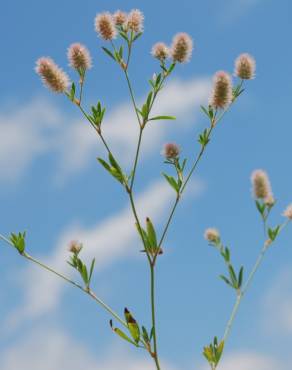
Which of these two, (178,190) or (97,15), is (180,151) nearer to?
(178,190)

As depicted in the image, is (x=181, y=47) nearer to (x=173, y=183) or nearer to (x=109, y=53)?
(x=109, y=53)

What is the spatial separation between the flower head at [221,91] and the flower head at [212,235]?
718 millimetres

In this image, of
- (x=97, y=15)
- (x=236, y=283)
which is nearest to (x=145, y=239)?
(x=236, y=283)

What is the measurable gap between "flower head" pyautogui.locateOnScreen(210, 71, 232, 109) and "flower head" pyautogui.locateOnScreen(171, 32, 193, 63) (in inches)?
12.2

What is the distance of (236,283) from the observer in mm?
3650

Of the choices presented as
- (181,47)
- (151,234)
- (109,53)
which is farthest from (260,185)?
(109,53)

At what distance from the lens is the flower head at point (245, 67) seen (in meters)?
3.89

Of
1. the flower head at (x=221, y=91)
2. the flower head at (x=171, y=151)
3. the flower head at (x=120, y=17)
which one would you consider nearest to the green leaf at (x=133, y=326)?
the flower head at (x=171, y=151)

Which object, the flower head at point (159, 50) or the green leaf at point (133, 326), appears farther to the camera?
the flower head at point (159, 50)

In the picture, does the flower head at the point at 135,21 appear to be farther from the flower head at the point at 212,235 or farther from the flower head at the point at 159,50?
the flower head at the point at 212,235

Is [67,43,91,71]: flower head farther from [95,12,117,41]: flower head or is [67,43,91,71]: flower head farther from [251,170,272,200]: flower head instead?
[251,170,272,200]: flower head

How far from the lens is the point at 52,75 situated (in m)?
3.69

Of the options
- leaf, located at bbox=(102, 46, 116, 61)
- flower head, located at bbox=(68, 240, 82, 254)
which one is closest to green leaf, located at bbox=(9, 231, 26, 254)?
flower head, located at bbox=(68, 240, 82, 254)

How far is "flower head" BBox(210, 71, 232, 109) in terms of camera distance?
144 inches
